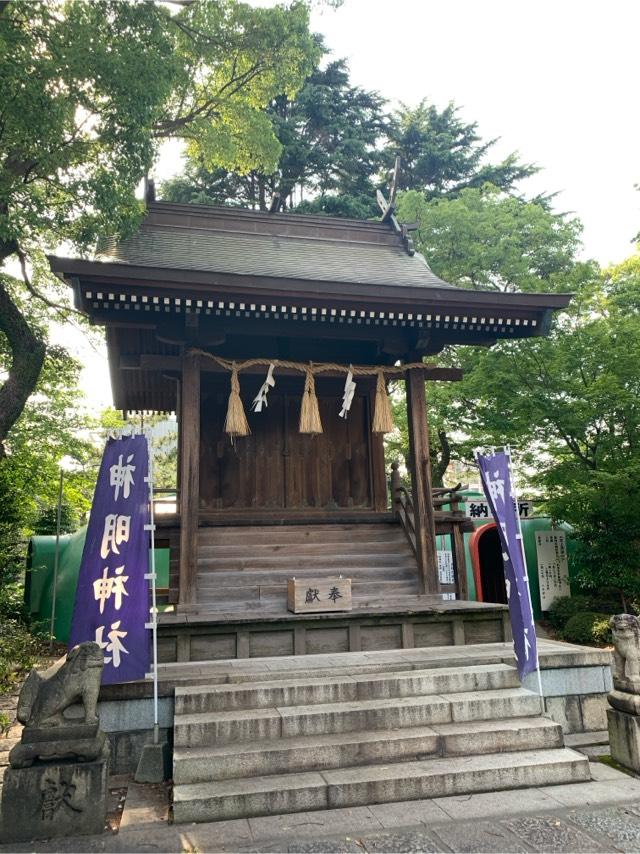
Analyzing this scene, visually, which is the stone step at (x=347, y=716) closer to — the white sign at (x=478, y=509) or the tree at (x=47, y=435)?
the tree at (x=47, y=435)

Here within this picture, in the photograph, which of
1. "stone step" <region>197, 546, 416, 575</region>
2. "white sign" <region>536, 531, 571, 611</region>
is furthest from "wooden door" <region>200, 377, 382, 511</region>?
"white sign" <region>536, 531, 571, 611</region>

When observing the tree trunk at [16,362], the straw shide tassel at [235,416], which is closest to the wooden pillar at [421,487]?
the straw shide tassel at [235,416]

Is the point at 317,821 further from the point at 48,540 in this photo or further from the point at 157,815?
the point at 48,540

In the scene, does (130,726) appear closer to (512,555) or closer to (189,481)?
(189,481)

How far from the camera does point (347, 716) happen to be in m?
5.14

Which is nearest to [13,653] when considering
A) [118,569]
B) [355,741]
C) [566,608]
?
[118,569]

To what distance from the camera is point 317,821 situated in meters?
4.08

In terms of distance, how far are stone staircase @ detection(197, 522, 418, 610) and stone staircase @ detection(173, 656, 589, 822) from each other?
6.47ft

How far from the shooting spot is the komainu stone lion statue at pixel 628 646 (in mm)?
5219

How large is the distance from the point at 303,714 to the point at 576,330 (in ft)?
37.0

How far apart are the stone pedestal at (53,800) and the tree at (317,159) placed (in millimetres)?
21733

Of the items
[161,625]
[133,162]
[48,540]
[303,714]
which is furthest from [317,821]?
[48,540]

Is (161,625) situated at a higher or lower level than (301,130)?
lower

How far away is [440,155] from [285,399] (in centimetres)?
1877
